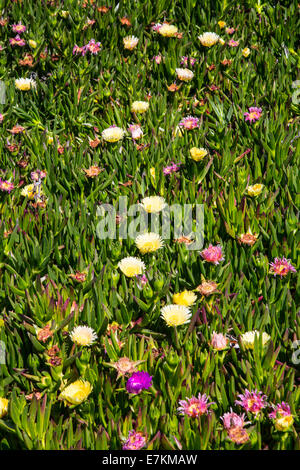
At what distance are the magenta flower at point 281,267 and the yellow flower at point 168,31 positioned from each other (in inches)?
59.9

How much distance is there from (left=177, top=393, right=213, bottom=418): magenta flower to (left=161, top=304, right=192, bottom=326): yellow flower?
8.7 inches

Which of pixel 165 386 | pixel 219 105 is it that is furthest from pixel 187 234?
pixel 219 105

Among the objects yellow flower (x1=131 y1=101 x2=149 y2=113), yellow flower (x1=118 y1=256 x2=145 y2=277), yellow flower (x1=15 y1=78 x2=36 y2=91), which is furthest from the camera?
yellow flower (x1=15 y1=78 x2=36 y2=91)

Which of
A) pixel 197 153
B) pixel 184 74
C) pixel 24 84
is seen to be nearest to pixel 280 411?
pixel 197 153

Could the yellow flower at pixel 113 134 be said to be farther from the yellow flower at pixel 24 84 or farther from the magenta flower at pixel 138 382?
the magenta flower at pixel 138 382

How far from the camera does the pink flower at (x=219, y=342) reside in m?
1.34

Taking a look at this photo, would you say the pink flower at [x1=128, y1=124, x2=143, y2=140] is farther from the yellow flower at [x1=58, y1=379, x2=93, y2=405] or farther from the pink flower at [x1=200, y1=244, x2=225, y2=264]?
the yellow flower at [x1=58, y1=379, x2=93, y2=405]

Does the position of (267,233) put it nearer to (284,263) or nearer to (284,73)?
(284,263)

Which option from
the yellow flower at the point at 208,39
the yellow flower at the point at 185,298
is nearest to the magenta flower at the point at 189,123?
the yellow flower at the point at 208,39

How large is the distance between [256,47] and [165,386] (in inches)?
75.8

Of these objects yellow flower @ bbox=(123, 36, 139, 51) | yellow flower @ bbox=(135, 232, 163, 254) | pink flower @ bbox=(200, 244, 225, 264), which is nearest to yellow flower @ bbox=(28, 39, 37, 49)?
yellow flower @ bbox=(123, 36, 139, 51)

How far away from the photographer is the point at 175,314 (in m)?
1.41

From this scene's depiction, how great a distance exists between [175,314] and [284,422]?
399 millimetres

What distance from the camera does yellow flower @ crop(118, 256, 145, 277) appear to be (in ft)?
5.13
